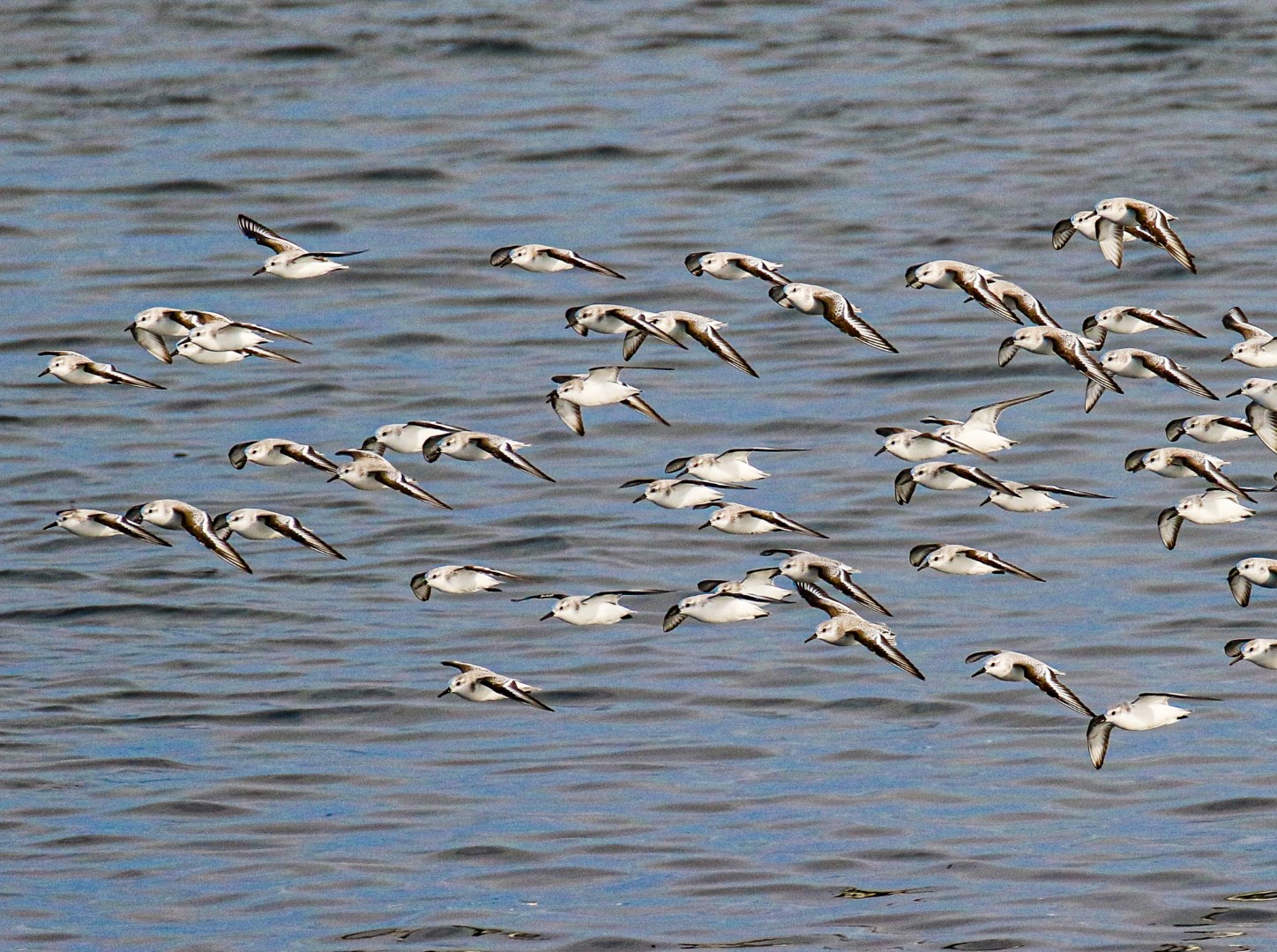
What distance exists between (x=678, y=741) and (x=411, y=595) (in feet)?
17.2

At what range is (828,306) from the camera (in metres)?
19.7

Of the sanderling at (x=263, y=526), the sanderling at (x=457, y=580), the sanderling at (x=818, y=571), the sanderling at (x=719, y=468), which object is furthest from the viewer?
the sanderling at (x=719, y=468)

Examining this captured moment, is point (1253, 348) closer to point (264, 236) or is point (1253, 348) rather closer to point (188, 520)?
point (264, 236)

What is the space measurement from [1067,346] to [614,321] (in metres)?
3.70

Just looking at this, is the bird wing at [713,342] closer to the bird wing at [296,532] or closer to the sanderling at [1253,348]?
the bird wing at [296,532]

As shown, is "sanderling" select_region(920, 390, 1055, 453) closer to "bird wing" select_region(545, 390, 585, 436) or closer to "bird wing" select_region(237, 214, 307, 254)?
"bird wing" select_region(545, 390, 585, 436)

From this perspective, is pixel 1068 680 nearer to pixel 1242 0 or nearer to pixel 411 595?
pixel 411 595

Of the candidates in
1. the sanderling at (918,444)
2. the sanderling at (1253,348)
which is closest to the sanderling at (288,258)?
the sanderling at (918,444)

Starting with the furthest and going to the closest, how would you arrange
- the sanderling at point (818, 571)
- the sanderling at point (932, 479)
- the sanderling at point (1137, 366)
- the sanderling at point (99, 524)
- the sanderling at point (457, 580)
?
the sanderling at point (457, 580)
the sanderling at point (932, 479)
the sanderling at point (1137, 366)
the sanderling at point (818, 571)
the sanderling at point (99, 524)

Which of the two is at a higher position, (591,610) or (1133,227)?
(1133,227)

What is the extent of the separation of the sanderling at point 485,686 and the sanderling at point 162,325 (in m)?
3.50

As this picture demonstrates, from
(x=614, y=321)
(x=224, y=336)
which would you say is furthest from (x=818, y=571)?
(x=224, y=336)

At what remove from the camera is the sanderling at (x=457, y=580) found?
20812mm

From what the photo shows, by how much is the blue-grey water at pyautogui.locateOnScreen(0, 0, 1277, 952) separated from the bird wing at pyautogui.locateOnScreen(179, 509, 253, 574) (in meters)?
3.31
